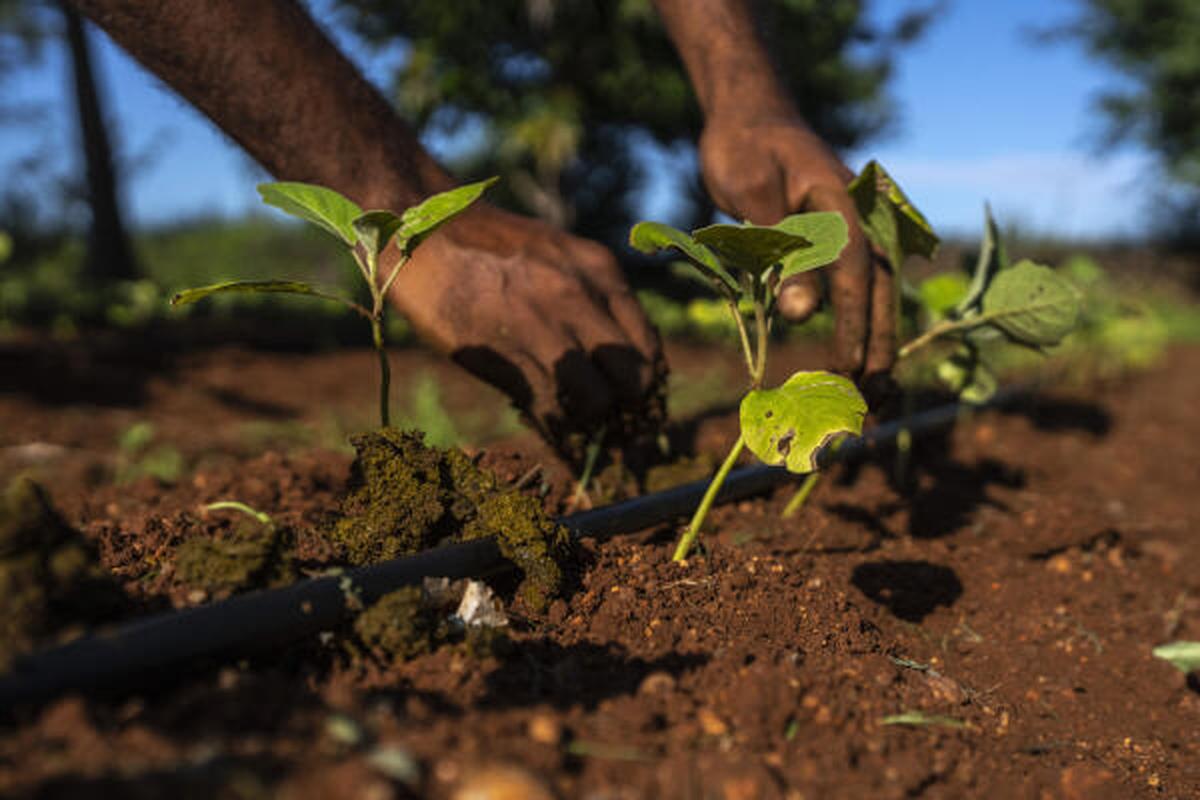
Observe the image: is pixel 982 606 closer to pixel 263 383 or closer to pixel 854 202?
pixel 854 202

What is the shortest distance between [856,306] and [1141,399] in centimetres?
473

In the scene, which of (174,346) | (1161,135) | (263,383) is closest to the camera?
(263,383)

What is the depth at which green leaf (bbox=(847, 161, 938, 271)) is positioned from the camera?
1.74 meters

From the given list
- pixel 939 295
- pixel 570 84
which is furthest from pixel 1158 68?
pixel 939 295

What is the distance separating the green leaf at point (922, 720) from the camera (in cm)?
116

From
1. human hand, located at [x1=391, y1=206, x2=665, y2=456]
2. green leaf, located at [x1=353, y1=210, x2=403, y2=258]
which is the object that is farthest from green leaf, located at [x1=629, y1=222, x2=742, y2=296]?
human hand, located at [x1=391, y1=206, x2=665, y2=456]

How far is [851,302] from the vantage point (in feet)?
5.84

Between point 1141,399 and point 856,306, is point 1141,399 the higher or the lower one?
the lower one

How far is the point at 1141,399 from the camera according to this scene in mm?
5566

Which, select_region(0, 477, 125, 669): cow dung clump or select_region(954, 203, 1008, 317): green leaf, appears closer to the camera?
select_region(0, 477, 125, 669): cow dung clump

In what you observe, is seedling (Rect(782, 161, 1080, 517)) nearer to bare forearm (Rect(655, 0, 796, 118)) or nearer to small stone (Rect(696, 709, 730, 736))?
bare forearm (Rect(655, 0, 796, 118))

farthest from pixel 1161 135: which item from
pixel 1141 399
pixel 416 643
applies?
pixel 416 643

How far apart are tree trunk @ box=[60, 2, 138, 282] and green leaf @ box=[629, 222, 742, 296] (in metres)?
8.02

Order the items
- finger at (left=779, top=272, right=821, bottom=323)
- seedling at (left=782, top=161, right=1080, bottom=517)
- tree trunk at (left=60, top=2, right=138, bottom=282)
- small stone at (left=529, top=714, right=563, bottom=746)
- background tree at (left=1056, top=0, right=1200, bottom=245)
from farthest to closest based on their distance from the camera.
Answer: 1. background tree at (left=1056, top=0, right=1200, bottom=245)
2. tree trunk at (left=60, top=2, right=138, bottom=282)
3. seedling at (left=782, top=161, right=1080, bottom=517)
4. finger at (left=779, top=272, right=821, bottom=323)
5. small stone at (left=529, top=714, right=563, bottom=746)
